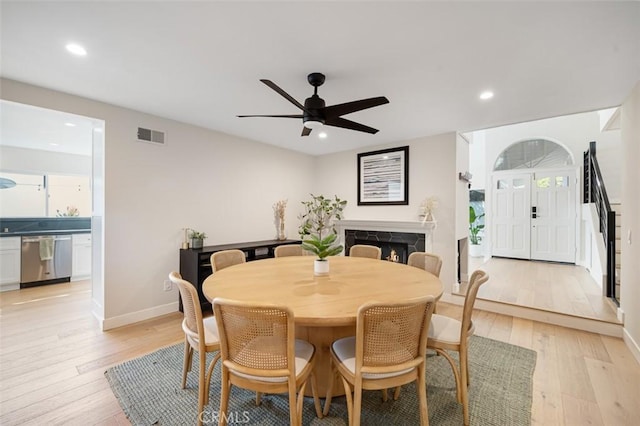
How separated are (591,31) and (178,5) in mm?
2539

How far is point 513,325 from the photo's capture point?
10.5 ft

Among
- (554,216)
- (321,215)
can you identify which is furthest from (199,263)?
(554,216)


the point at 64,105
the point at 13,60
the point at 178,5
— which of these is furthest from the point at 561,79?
the point at 64,105

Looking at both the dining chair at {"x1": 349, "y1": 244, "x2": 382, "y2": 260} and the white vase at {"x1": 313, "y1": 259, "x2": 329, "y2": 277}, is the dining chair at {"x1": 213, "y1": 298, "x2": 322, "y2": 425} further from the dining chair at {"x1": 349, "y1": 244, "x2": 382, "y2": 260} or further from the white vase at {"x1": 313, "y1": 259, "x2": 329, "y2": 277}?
the dining chair at {"x1": 349, "y1": 244, "x2": 382, "y2": 260}

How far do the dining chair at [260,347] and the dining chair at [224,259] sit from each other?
4.65 ft

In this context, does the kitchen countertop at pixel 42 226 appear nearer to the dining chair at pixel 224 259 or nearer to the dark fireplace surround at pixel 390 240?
the dining chair at pixel 224 259

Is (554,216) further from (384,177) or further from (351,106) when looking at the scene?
(351,106)

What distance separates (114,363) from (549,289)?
18.1 feet

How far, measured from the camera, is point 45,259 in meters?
4.70

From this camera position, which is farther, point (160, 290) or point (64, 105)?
point (160, 290)

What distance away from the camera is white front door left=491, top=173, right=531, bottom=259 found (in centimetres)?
635

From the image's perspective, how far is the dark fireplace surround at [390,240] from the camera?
428cm

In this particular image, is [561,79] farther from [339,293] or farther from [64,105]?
[64,105]

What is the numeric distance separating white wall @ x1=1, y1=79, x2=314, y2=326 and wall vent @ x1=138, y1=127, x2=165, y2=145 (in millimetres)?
58
